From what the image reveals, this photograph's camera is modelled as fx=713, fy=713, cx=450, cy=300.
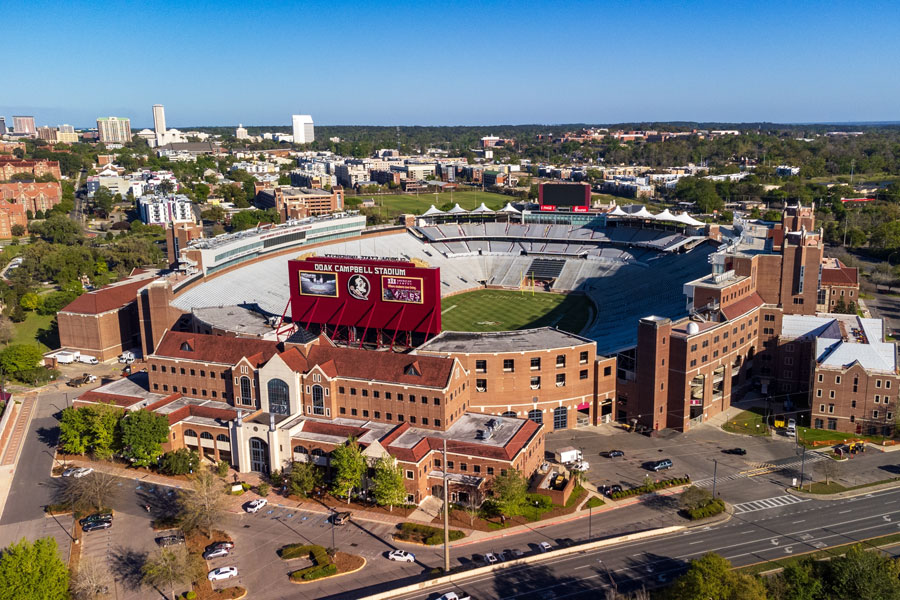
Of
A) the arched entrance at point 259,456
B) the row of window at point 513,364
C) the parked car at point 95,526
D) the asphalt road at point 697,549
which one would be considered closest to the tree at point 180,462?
the arched entrance at point 259,456

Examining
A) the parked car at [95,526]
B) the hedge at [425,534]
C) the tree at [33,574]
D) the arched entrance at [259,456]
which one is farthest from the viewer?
the arched entrance at [259,456]

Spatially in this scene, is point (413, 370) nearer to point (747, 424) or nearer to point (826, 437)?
point (747, 424)

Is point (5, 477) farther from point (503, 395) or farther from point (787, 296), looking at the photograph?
point (787, 296)

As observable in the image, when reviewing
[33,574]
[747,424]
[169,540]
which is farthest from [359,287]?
[747,424]

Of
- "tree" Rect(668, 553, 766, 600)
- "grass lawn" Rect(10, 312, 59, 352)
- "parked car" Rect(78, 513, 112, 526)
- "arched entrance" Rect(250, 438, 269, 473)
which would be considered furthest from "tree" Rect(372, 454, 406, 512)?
"grass lawn" Rect(10, 312, 59, 352)

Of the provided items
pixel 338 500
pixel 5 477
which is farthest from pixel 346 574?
pixel 5 477

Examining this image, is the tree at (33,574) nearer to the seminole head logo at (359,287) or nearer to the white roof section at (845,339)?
the seminole head logo at (359,287)
